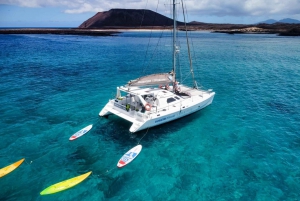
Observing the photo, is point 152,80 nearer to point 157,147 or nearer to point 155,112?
point 155,112

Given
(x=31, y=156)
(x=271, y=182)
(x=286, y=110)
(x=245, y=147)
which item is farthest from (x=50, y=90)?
(x=286, y=110)

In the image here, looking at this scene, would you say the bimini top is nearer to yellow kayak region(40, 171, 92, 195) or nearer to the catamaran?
the catamaran

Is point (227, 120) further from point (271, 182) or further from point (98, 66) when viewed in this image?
point (98, 66)

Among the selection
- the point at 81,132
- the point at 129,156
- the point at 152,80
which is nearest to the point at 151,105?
the point at 152,80

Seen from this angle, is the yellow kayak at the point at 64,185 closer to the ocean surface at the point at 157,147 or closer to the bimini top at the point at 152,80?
the ocean surface at the point at 157,147

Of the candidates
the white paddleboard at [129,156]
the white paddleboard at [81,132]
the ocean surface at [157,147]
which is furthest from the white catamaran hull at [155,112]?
the white paddleboard at [81,132]

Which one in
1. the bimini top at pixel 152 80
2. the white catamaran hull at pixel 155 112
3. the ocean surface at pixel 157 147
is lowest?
the ocean surface at pixel 157 147
